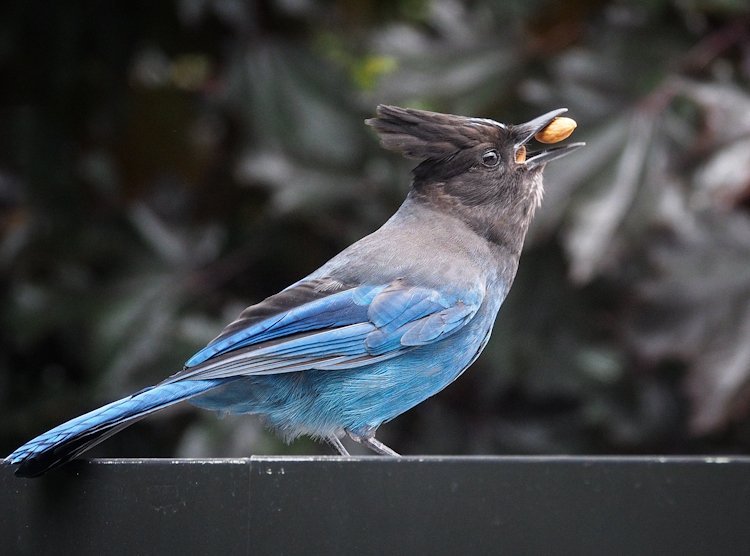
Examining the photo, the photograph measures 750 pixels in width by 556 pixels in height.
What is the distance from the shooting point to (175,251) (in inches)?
164

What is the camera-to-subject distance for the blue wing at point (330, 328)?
221cm

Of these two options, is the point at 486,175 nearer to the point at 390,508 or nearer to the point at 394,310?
the point at 394,310

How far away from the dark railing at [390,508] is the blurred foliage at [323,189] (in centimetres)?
173

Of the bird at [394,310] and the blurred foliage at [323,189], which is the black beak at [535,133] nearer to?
the bird at [394,310]

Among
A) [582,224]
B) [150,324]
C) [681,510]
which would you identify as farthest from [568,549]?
[150,324]

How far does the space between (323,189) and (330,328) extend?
1.56 metres

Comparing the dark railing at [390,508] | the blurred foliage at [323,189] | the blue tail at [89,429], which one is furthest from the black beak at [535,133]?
the dark railing at [390,508]

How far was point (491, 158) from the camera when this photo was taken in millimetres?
2686

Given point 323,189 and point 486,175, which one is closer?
point 486,175

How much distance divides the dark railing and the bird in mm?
312

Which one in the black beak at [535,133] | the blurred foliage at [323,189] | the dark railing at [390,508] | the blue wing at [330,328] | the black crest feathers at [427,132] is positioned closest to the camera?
the dark railing at [390,508]

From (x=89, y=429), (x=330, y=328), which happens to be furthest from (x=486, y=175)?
(x=89, y=429)

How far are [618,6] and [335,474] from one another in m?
2.86

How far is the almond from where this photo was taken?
2631 mm
